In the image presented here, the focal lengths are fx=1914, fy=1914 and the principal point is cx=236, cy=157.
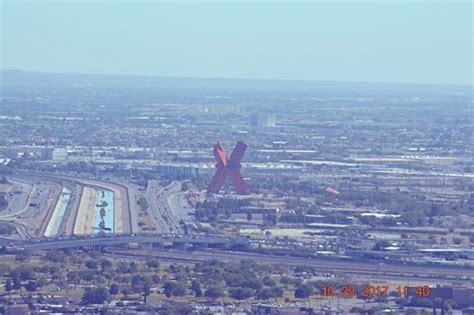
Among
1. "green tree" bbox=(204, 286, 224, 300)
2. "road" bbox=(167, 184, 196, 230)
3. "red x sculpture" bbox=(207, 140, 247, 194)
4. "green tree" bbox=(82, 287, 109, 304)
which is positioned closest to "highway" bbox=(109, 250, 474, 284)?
"green tree" bbox=(204, 286, 224, 300)

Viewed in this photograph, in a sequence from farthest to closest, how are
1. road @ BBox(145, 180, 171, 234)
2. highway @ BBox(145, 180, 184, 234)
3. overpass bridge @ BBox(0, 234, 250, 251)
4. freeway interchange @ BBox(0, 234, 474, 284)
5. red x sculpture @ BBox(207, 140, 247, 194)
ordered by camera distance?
red x sculpture @ BBox(207, 140, 247, 194) → highway @ BBox(145, 180, 184, 234) → road @ BBox(145, 180, 171, 234) → overpass bridge @ BBox(0, 234, 250, 251) → freeway interchange @ BBox(0, 234, 474, 284)

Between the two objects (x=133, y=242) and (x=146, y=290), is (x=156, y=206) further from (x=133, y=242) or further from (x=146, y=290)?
(x=146, y=290)

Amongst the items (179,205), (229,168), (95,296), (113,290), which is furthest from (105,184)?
(95,296)

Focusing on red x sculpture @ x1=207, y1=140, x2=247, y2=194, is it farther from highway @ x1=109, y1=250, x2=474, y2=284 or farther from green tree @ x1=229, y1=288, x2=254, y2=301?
green tree @ x1=229, y1=288, x2=254, y2=301

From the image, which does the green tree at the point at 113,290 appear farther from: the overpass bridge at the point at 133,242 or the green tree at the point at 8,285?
the overpass bridge at the point at 133,242

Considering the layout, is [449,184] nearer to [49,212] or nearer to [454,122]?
A: [49,212]

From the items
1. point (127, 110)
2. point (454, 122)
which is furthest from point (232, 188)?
point (127, 110)
